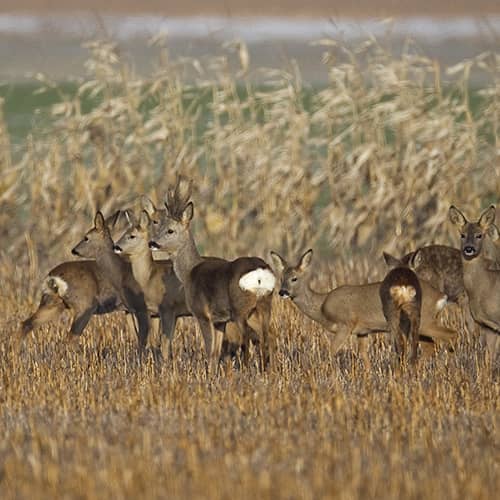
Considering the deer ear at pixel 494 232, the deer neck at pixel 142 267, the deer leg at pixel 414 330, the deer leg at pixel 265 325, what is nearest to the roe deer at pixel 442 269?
the deer ear at pixel 494 232

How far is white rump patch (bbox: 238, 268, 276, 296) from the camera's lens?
10586mm

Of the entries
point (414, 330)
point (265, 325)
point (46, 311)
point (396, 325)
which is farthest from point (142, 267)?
point (414, 330)

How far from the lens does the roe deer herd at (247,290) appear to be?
10539mm

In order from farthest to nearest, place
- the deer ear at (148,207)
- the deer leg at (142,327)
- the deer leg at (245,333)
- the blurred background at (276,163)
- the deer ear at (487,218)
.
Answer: the blurred background at (276,163) < the deer ear at (148,207) < the deer leg at (142,327) < the deer ear at (487,218) < the deer leg at (245,333)

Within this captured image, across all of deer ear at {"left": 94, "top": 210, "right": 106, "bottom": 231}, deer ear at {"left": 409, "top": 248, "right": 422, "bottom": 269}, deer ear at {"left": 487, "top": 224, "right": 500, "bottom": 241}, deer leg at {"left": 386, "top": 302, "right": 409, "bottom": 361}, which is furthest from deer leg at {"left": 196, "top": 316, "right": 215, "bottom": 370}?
deer ear at {"left": 487, "top": 224, "right": 500, "bottom": 241}

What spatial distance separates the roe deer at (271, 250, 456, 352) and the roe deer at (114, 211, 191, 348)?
93 centimetres

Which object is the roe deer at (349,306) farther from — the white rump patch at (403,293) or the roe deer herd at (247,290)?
the white rump patch at (403,293)

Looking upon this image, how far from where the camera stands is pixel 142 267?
1197cm

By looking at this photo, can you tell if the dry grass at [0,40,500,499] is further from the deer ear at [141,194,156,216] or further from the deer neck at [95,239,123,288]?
the deer ear at [141,194,156,216]

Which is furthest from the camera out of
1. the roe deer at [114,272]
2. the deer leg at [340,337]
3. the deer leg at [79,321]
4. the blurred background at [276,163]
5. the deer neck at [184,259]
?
the blurred background at [276,163]

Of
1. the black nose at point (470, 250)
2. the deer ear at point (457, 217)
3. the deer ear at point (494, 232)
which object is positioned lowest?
the black nose at point (470, 250)

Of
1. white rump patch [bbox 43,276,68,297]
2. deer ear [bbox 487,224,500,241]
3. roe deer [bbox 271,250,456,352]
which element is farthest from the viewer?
white rump patch [bbox 43,276,68,297]

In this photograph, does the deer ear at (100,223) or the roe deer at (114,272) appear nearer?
the roe deer at (114,272)

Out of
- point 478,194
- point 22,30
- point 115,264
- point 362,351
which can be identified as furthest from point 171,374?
point 22,30
